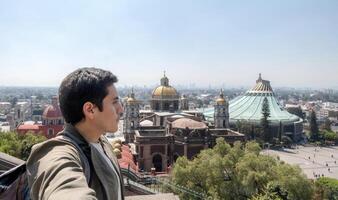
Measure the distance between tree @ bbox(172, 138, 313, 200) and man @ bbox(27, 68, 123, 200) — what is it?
1468 centimetres

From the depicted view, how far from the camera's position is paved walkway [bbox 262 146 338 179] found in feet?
114

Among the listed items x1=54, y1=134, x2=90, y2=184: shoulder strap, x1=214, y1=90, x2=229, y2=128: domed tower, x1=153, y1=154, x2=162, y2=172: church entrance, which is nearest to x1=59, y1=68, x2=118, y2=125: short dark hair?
x1=54, y1=134, x2=90, y2=184: shoulder strap

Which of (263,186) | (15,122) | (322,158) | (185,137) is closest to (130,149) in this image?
(185,137)

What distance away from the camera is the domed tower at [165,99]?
34469 millimetres

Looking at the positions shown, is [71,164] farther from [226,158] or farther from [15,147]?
[15,147]

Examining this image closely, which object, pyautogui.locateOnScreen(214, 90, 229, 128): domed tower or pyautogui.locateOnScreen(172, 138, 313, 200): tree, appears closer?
pyautogui.locateOnScreen(172, 138, 313, 200): tree

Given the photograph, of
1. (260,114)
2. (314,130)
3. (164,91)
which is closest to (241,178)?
(164,91)

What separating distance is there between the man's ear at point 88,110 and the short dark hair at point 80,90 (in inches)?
0.5

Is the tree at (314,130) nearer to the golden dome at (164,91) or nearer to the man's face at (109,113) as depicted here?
the golden dome at (164,91)

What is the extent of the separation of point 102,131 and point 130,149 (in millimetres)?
27415

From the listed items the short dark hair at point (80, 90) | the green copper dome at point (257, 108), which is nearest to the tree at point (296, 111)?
the green copper dome at point (257, 108)

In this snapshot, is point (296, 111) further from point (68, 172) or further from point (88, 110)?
point (68, 172)

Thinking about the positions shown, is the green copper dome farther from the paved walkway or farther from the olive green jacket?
the olive green jacket

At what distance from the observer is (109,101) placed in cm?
181
